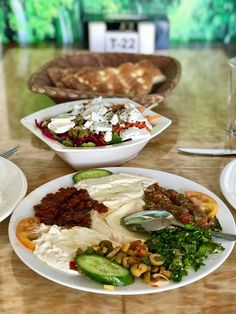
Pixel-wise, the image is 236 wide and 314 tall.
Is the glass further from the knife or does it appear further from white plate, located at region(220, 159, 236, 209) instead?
white plate, located at region(220, 159, 236, 209)

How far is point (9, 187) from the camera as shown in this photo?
39.8 inches

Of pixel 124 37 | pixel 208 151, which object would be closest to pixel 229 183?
pixel 208 151

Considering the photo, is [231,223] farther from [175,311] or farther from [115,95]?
[115,95]

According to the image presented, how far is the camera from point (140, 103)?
133 cm

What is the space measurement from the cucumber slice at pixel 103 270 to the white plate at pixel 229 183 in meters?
0.29

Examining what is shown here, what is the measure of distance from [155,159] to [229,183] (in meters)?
0.23

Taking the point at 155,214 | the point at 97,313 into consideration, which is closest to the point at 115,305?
the point at 97,313

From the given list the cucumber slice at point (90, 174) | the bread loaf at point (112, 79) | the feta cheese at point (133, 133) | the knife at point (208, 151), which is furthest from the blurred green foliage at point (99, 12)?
the cucumber slice at point (90, 174)

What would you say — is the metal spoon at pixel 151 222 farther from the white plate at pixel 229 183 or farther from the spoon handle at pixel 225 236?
the white plate at pixel 229 183

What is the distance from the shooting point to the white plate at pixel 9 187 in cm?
92

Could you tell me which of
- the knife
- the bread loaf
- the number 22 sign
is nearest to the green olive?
the knife

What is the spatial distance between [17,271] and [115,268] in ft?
0.59

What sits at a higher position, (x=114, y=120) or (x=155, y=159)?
(x=114, y=120)

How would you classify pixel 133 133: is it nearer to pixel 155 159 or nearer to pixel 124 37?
pixel 155 159
